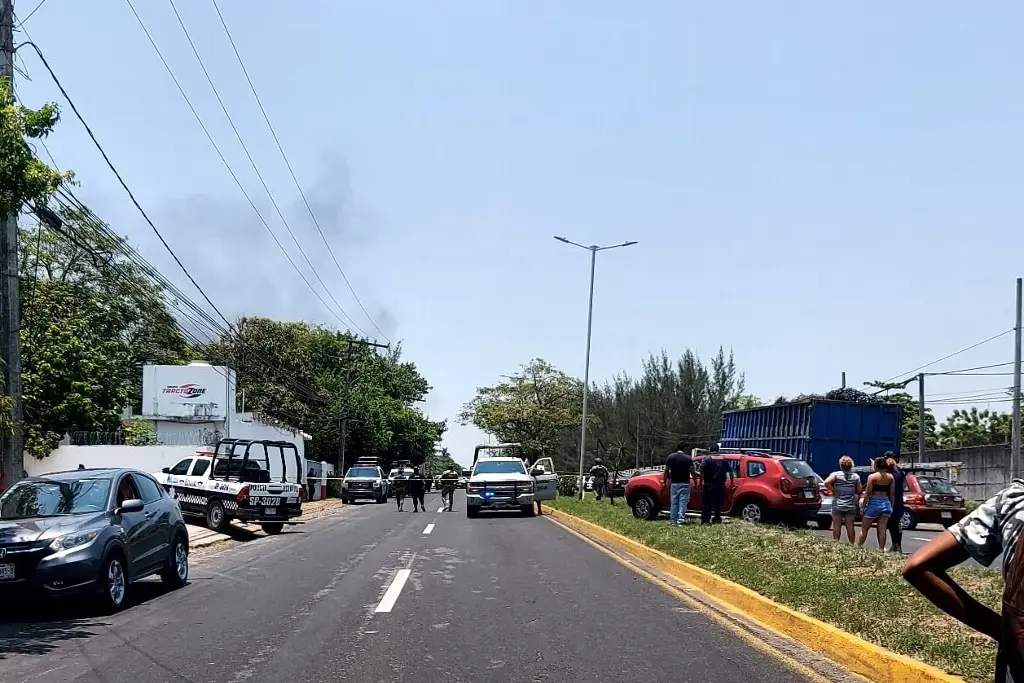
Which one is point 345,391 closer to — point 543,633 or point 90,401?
point 90,401

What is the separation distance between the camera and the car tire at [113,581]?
423 inches

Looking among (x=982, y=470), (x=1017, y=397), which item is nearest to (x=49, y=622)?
(x=1017, y=397)

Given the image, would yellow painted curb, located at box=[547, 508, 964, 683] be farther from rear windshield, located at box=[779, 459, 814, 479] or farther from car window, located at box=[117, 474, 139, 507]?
rear windshield, located at box=[779, 459, 814, 479]

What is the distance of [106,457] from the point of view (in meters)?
38.7

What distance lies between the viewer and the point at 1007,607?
9.62 ft

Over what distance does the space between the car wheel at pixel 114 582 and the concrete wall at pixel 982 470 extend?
31911mm

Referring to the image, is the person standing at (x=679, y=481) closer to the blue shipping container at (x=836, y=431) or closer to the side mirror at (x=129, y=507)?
the blue shipping container at (x=836, y=431)

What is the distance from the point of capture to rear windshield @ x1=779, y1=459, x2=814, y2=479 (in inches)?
830

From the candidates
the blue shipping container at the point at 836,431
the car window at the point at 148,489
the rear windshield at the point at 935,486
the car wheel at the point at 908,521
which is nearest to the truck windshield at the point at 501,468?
the blue shipping container at the point at 836,431

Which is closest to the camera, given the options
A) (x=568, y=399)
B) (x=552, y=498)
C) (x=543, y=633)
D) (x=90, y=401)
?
(x=543, y=633)

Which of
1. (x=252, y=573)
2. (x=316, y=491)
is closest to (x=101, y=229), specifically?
(x=252, y=573)

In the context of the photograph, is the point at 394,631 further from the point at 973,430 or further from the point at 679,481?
the point at 973,430

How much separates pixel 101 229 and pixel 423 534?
9.32m

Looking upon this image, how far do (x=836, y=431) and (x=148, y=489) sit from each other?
19373 mm
